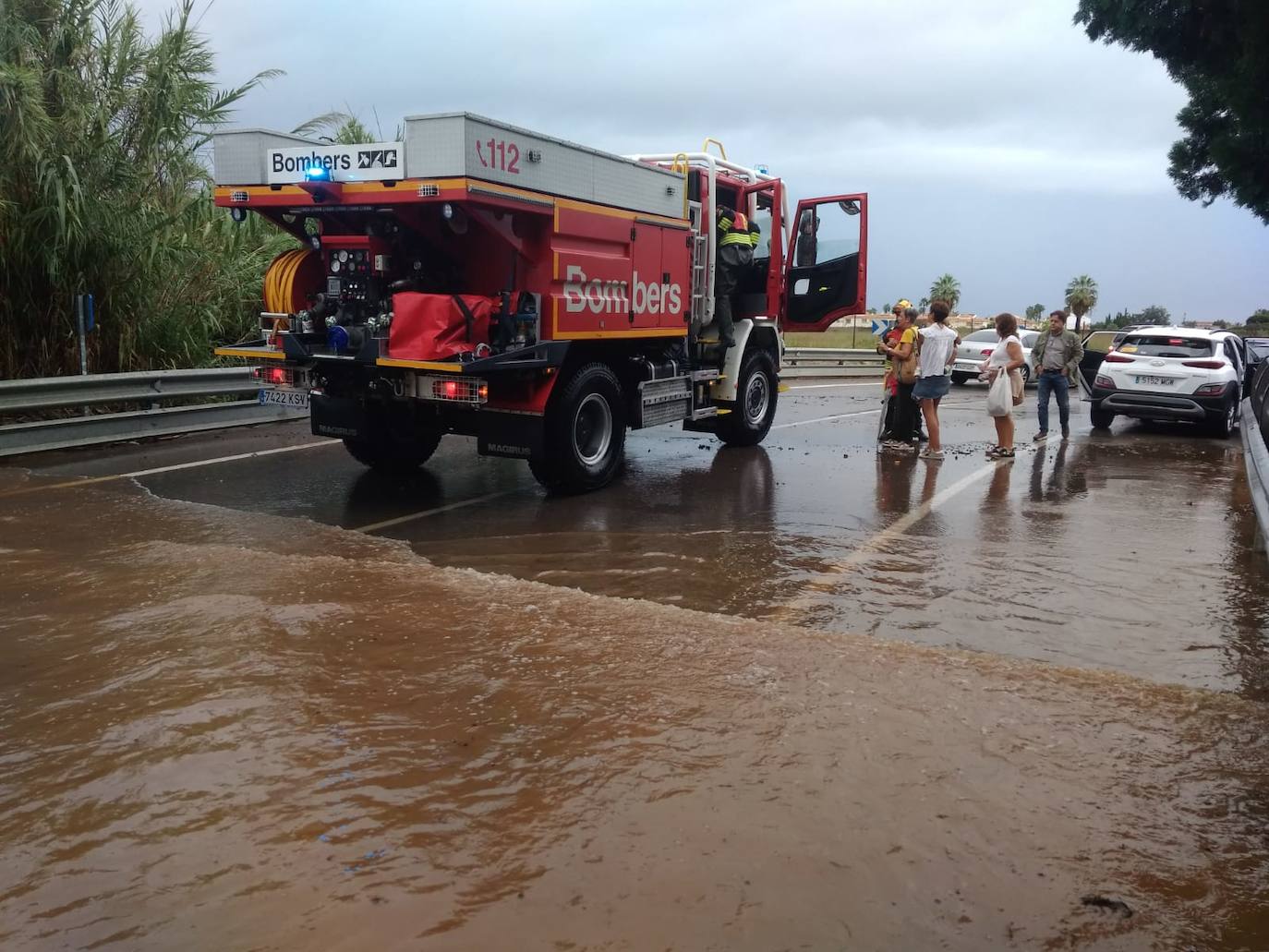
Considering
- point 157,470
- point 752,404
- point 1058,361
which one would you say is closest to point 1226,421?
point 1058,361

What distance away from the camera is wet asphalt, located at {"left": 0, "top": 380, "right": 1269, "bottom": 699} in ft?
18.8

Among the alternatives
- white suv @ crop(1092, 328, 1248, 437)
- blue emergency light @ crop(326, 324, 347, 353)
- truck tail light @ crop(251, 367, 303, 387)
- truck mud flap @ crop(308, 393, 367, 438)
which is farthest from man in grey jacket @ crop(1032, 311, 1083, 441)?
truck tail light @ crop(251, 367, 303, 387)

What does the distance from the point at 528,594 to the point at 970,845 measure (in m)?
3.00

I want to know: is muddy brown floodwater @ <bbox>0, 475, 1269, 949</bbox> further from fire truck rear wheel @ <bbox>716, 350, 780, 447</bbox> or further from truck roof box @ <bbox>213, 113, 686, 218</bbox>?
fire truck rear wheel @ <bbox>716, 350, 780, 447</bbox>

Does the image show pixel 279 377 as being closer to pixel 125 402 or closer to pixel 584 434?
pixel 584 434

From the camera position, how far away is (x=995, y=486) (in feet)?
33.2

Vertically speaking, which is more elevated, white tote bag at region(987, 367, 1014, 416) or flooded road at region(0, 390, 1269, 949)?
white tote bag at region(987, 367, 1014, 416)

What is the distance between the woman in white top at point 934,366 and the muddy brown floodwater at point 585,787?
23.8 ft

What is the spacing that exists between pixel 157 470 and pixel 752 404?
638 cm

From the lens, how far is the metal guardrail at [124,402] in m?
10.4

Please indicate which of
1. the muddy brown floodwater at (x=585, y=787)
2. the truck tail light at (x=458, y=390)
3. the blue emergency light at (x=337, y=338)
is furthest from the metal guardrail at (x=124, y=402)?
the muddy brown floodwater at (x=585, y=787)

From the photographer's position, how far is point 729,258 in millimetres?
11117

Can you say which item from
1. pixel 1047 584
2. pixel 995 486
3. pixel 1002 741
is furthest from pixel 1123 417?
pixel 1002 741

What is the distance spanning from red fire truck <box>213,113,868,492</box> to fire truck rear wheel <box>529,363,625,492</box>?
0.06ft
